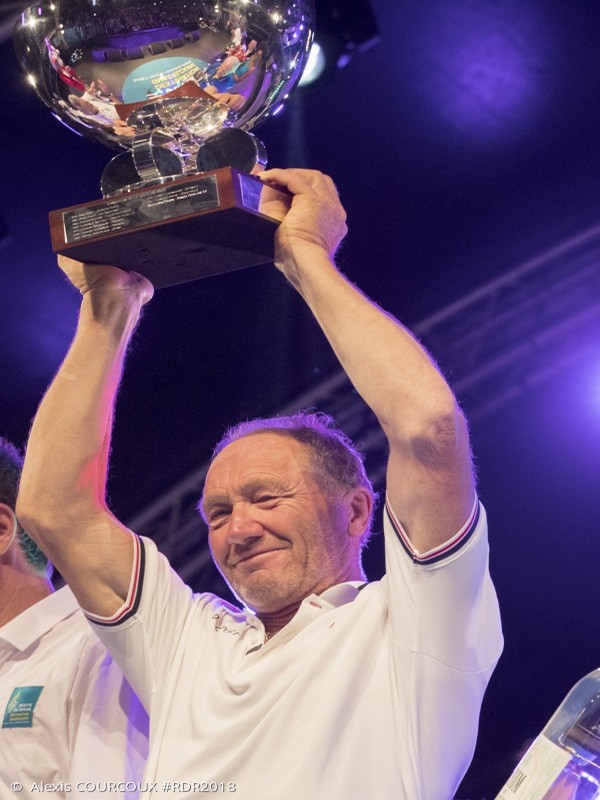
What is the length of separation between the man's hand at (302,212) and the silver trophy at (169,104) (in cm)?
4

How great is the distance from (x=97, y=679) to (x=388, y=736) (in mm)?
751

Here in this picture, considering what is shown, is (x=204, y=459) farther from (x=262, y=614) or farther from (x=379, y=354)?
(x=379, y=354)

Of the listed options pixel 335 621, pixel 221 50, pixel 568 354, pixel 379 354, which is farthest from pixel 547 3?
pixel 335 621

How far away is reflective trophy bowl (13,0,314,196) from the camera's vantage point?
1683 millimetres

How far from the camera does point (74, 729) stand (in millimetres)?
2074

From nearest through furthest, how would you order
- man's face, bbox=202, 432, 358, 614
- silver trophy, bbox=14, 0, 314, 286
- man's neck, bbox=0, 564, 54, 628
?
silver trophy, bbox=14, 0, 314, 286 < man's face, bbox=202, 432, 358, 614 < man's neck, bbox=0, 564, 54, 628

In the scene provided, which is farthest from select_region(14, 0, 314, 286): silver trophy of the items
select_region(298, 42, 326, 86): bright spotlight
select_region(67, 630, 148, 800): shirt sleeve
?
select_region(298, 42, 326, 86): bright spotlight

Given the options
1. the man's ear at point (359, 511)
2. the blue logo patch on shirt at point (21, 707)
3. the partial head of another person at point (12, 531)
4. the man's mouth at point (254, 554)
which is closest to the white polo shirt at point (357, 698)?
the man's mouth at point (254, 554)

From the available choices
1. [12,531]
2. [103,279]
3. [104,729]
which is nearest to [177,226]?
[103,279]

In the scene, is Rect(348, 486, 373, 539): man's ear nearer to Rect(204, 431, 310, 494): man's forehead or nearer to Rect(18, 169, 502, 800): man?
Rect(18, 169, 502, 800): man

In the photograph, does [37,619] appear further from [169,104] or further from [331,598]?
[169,104]

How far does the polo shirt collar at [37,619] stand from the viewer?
2270 mm

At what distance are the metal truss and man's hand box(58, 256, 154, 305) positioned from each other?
1.46 meters

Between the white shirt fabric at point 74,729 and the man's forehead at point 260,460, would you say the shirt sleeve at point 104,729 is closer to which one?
the white shirt fabric at point 74,729
